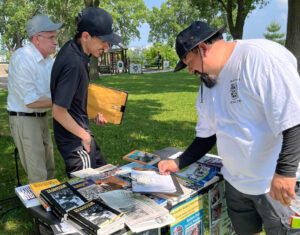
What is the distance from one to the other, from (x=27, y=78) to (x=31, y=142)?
2.38ft

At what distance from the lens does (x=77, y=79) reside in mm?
2168

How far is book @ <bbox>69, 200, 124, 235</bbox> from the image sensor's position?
1.55m

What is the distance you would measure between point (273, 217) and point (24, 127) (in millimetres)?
2581

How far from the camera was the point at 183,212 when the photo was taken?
204cm

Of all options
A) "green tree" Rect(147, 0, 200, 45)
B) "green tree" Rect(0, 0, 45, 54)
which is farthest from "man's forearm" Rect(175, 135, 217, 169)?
Result: "green tree" Rect(147, 0, 200, 45)

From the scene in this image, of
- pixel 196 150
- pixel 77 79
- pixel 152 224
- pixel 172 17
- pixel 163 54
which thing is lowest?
pixel 152 224

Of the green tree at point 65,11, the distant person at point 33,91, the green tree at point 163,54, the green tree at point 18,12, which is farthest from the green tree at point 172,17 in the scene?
the distant person at point 33,91

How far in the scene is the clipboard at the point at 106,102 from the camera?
2707 millimetres

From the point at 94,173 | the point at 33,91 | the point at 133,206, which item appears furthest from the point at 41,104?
the point at 133,206

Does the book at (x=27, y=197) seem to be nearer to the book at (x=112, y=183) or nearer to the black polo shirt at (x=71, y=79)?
the book at (x=112, y=183)

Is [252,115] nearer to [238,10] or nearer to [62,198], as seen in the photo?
[62,198]

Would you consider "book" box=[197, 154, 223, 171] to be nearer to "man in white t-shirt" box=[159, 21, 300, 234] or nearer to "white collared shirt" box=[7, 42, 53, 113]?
"man in white t-shirt" box=[159, 21, 300, 234]

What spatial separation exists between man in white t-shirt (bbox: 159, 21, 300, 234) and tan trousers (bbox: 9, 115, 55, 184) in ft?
6.52

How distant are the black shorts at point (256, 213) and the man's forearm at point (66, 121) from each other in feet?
4.13
